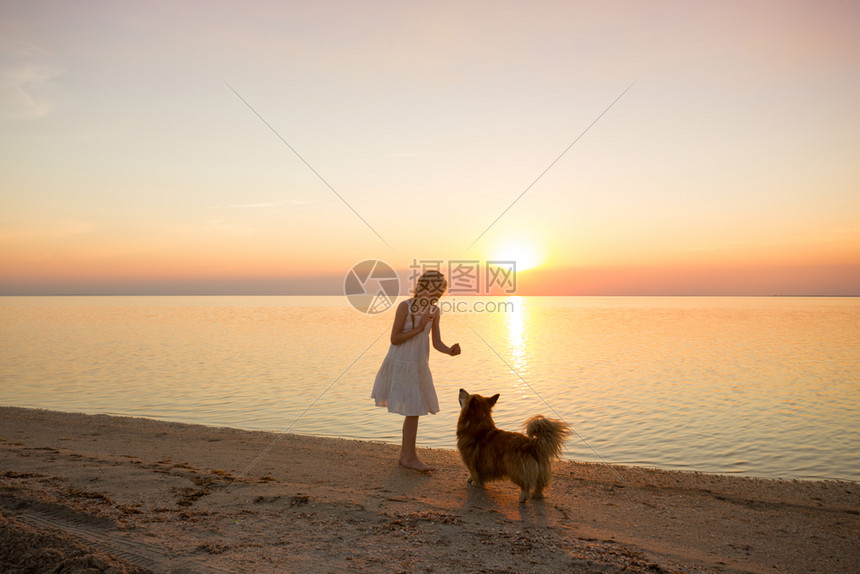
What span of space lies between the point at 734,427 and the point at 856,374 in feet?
→ 30.5

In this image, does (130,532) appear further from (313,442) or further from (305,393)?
(305,393)

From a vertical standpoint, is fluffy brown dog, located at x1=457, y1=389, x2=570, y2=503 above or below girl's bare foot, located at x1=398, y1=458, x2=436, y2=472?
above

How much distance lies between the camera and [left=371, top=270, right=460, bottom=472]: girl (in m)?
6.32

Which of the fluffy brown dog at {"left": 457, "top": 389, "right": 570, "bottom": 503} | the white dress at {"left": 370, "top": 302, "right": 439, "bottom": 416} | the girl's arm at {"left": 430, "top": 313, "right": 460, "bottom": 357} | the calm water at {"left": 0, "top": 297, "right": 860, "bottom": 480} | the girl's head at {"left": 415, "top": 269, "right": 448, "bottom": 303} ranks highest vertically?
the girl's head at {"left": 415, "top": 269, "right": 448, "bottom": 303}

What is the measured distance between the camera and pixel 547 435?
17.4 ft

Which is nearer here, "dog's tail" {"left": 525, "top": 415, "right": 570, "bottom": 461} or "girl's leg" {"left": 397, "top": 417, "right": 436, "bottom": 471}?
"dog's tail" {"left": 525, "top": 415, "right": 570, "bottom": 461}

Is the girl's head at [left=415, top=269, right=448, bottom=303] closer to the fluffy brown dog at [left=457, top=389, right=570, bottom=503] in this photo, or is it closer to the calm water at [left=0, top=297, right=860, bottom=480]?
the fluffy brown dog at [left=457, top=389, right=570, bottom=503]

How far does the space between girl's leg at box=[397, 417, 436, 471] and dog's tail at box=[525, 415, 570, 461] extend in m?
1.75

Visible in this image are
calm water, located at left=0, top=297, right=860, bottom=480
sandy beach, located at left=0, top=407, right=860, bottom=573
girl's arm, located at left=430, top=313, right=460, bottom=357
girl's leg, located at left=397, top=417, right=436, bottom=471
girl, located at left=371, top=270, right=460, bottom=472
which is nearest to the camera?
sandy beach, located at left=0, top=407, right=860, bottom=573

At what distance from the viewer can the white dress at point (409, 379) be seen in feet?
21.0

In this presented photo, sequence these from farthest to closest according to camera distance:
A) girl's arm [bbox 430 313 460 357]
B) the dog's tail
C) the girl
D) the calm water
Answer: the calm water
the girl
girl's arm [bbox 430 313 460 357]
the dog's tail

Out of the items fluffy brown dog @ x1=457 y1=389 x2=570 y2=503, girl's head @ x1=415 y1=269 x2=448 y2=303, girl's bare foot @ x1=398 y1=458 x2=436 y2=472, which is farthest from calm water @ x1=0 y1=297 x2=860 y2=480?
girl's head @ x1=415 y1=269 x2=448 y2=303

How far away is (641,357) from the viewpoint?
2081 centimetres

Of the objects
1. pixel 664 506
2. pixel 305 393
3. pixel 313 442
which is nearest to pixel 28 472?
pixel 313 442
